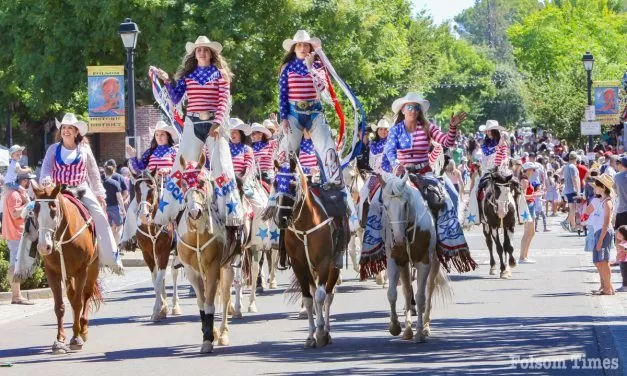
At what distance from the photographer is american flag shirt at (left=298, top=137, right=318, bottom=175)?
16.9 m

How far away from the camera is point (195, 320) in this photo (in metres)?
19.0

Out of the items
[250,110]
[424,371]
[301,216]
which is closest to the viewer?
[424,371]

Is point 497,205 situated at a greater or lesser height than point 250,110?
lesser

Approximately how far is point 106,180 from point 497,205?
9090mm

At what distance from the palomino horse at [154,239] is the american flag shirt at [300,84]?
9.33 ft

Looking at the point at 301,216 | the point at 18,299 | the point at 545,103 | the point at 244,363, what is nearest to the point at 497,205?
the point at 18,299

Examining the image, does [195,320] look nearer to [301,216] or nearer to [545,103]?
[301,216]

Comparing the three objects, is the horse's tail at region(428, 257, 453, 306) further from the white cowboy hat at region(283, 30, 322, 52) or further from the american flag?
the white cowboy hat at region(283, 30, 322, 52)

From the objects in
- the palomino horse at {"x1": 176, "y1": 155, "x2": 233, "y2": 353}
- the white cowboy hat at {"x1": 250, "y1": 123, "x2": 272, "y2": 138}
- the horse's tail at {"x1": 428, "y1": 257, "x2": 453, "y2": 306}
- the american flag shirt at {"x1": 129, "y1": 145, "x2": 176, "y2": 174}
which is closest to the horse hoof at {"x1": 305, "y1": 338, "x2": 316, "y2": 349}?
the palomino horse at {"x1": 176, "y1": 155, "x2": 233, "y2": 353}

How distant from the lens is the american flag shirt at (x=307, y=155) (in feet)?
55.3

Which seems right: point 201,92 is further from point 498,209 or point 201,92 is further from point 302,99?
point 498,209

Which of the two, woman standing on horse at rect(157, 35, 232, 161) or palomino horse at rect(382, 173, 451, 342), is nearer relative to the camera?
palomino horse at rect(382, 173, 451, 342)

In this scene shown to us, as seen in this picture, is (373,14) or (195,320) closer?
(195,320)

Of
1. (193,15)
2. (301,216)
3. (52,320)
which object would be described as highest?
(193,15)
